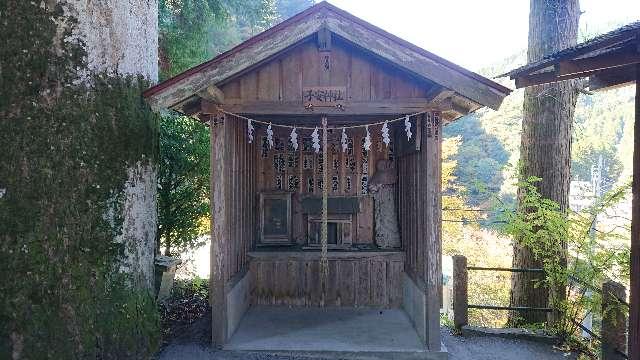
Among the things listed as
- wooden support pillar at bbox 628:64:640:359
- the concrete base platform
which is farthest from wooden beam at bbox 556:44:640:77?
the concrete base platform

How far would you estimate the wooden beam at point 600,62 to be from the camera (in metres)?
3.71

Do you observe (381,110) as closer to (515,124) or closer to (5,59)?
(5,59)

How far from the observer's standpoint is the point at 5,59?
14.3 feet

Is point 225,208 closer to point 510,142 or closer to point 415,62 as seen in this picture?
point 415,62

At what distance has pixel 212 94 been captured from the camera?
5.82 metres

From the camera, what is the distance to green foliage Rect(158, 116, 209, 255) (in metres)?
8.46

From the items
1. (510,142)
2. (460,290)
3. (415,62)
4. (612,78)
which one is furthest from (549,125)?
(510,142)

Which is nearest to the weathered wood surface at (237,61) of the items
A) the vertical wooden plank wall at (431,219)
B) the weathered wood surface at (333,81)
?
the weathered wood surface at (333,81)

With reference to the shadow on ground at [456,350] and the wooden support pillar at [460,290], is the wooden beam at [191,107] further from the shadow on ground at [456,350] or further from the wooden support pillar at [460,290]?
the wooden support pillar at [460,290]

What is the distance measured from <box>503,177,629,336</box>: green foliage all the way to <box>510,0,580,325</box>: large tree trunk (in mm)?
250

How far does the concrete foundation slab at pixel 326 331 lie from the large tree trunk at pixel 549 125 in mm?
2364

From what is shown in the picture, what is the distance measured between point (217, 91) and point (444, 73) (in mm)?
3013

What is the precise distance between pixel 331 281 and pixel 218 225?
282 cm

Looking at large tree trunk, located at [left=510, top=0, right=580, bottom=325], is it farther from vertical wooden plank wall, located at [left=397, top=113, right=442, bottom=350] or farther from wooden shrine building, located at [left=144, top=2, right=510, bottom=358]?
vertical wooden plank wall, located at [left=397, top=113, right=442, bottom=350]
